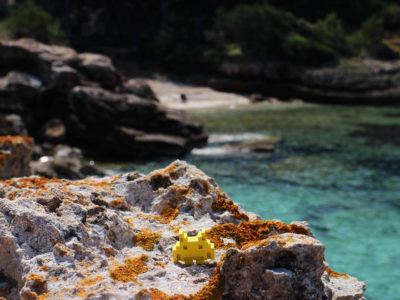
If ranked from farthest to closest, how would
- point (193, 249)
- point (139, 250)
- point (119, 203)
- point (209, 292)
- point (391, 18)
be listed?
point (391, 18) < point (119, 203) < point (139, 250) < point (193, 249) < point (209, 292)

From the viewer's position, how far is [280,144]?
77.5ft

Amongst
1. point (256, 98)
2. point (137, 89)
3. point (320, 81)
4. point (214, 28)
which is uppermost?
point (214, 28)

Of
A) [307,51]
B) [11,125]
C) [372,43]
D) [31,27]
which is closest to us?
[11,125]

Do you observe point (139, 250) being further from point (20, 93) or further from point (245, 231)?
point (20, 93)

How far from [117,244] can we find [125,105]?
1913cm

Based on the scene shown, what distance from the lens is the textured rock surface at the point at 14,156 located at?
8.55 meters

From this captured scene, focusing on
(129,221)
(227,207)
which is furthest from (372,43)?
(129,221)

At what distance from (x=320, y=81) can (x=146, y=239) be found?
132 ft

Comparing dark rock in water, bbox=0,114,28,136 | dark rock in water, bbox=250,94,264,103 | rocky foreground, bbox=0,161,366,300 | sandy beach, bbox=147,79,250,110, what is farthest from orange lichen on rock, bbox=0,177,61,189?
dark rock in water, bbox=250,94,264,103

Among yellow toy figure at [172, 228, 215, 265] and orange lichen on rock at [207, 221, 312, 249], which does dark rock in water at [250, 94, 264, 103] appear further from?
yellow toy figure at [172, 228, 215, 265]

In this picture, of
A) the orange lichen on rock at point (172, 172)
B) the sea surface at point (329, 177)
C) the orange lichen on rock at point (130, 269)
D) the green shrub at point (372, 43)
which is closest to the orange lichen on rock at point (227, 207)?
the orange lichen on rock at point (172, 172)

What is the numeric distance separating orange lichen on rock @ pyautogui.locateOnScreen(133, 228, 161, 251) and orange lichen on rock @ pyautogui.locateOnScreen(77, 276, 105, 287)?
67cm

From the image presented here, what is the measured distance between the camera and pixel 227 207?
172 inches

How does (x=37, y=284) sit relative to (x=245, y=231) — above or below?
below
